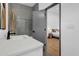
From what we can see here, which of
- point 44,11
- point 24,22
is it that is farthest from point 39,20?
point 24,22

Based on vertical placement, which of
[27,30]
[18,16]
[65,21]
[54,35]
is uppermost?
[18,16]

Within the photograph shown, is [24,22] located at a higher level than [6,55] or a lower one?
higher

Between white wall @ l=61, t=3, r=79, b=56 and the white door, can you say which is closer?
white wall @ l=61, t=3, r=79, b=56

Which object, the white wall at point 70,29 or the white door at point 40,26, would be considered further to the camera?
the white door at point 40,26

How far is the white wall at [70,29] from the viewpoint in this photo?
2.03m

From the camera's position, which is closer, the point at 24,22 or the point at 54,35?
the point at 24,22

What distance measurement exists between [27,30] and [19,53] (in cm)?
370

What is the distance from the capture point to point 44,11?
11.4 ft

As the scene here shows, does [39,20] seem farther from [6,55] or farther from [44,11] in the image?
[6,55]

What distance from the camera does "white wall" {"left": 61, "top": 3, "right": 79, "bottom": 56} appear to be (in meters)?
2.03

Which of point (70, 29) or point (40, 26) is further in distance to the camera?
point (40, 26)

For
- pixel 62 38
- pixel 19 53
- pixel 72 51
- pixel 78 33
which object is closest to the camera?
pixel 19 53

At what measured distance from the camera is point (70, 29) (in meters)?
2.16

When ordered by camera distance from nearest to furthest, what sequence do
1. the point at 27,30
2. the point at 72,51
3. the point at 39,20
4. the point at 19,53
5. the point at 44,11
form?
the point at 19,53 → the point at 72,51 → the point at 44,11 → the point at 39,20 → the point at 27,30
